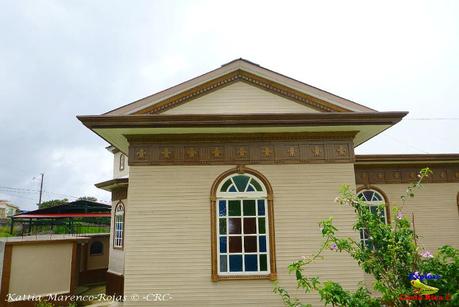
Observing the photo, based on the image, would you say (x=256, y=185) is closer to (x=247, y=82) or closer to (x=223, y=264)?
(x=223, y=264)

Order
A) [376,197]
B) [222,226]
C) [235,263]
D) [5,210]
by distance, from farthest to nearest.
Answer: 1. [5,210]
2. [376,197]
3. [222,226]
4. [235,263]

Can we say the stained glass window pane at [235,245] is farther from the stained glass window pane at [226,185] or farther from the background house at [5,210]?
the background house at [5,210]

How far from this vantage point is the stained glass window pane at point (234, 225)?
18.0ft

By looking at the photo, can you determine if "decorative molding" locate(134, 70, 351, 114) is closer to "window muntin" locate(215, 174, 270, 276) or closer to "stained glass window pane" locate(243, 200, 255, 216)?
"window muntin" locate(215, 174, 270, 276)

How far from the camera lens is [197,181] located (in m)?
5.57

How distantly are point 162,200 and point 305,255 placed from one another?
279 centimetres

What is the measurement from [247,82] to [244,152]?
1.56 meters

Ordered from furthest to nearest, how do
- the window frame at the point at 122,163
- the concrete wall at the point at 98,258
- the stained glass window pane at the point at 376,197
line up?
1. the window frame at the point at 122,163
2. the concrete wall at the point at 98,258
3. the stained glass window pane at the point at 376,197

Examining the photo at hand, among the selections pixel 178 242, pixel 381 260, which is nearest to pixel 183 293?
pixel 178 242

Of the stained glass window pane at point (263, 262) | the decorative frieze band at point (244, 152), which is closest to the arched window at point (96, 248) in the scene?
the decorative frieze band at point (244, 152)

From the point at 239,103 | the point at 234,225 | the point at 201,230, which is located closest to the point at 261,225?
the point at 234,225

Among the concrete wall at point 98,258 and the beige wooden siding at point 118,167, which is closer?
the concrete wall at point 98,258

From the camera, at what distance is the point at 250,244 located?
545cm

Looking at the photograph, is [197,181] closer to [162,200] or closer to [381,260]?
[162,200]
